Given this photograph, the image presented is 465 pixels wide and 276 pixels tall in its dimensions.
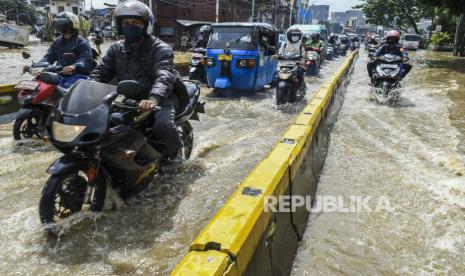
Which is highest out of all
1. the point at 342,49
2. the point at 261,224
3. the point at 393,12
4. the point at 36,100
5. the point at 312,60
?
the point at 393,12

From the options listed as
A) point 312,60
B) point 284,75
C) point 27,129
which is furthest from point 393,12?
point 27,129

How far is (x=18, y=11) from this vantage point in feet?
194

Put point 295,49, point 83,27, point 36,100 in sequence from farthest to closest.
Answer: point 83,27
point 295,49
point 36,100

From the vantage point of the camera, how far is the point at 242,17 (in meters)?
47.8

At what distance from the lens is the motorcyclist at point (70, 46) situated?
606cm

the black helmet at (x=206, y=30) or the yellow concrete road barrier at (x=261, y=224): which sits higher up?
the black helmet at (x=206, y=30)

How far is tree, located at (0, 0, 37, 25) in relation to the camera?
58.1 meters

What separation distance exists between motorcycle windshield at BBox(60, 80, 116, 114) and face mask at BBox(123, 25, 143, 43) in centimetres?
72

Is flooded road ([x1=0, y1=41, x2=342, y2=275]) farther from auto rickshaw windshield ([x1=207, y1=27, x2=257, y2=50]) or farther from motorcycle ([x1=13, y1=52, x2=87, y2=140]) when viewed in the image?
auto rickshaw windshield ([x1=207, y1=27, x2=257, y2=50])

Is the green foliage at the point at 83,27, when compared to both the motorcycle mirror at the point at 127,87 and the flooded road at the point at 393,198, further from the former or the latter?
the flooded road at the point at 393,198

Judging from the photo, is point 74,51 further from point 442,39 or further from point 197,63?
point 442,39

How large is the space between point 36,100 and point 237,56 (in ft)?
18.7

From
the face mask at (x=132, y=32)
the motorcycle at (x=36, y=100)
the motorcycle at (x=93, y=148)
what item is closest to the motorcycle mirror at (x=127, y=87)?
the motorcycle at (x=93, y=148)

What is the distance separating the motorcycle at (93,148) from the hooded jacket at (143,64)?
41 cm
